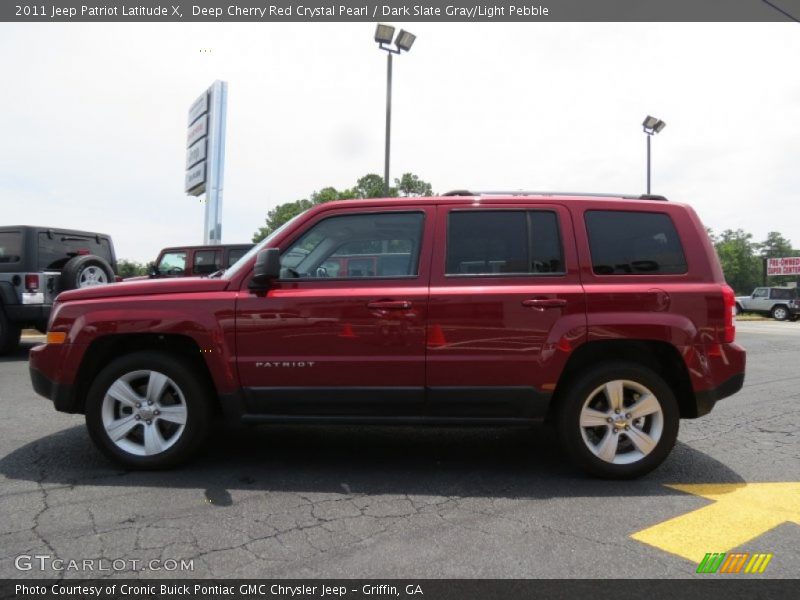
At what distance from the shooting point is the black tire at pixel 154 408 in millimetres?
3711

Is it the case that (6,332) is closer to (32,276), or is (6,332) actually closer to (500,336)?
(32,276)

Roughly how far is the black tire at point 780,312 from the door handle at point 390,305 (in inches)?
1319

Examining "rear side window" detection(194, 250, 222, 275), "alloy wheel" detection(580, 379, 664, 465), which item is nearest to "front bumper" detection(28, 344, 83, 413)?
"alloy wheel" detection(580, 379, 664, 465)

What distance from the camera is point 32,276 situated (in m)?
8.77

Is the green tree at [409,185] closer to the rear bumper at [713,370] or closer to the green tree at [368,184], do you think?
the green tree at [368,184]

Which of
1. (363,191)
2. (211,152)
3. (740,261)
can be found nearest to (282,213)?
(363,191)

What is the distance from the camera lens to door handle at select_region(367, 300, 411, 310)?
361 centimetres

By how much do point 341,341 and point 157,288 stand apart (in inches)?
52.3

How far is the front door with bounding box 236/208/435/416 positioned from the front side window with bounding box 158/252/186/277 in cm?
891

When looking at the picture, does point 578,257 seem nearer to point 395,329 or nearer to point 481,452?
point 395,329

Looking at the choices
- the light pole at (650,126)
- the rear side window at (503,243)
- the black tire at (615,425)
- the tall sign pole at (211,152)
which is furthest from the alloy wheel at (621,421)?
the light pole at (650,126)

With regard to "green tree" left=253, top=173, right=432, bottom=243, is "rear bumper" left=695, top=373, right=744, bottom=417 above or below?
below

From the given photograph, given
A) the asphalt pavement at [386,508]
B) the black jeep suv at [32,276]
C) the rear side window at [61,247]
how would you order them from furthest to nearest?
the rear side window at [61,247], the black jeep suv at [32,276], the asphalt pavement at [386,508]

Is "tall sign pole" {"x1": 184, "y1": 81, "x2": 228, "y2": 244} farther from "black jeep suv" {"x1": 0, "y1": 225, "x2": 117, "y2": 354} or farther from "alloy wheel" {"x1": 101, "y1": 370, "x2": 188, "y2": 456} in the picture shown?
"alloy wheel" {"x1": 101, "y1": 370, "x2": 188, "y2": 456}
